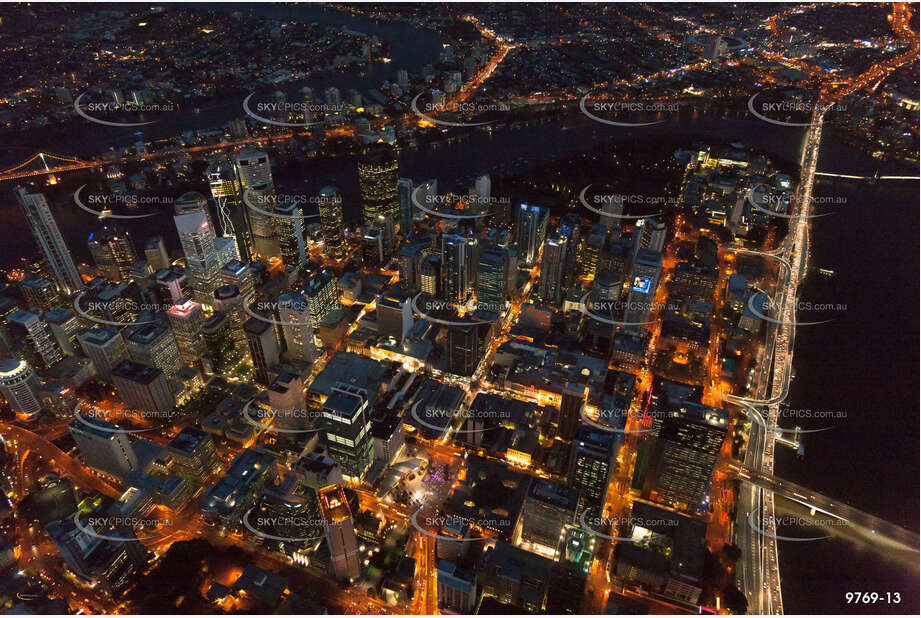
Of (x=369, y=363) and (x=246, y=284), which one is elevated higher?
(x=246, y=284)

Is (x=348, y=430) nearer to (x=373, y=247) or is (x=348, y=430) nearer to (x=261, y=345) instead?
(x=261, y=345)

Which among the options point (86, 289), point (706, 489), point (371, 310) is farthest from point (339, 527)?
point (86, 289)

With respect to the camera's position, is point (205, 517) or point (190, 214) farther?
point (190, 214)

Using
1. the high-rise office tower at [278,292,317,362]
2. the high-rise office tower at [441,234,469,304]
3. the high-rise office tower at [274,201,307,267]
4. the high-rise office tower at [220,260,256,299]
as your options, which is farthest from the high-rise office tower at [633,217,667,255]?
the high-rise office tower at [220,260,256,299]

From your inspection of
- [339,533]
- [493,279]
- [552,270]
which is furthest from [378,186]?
[339,533]

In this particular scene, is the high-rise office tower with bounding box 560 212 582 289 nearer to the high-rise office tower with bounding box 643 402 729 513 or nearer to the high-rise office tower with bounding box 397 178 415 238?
the high-rise office tower with bounding box 397 178 415 238

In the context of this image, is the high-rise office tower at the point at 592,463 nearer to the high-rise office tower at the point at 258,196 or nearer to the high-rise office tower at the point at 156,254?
the high-rise office tower at the point at 258,196

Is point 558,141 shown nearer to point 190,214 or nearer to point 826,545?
point 190,214
